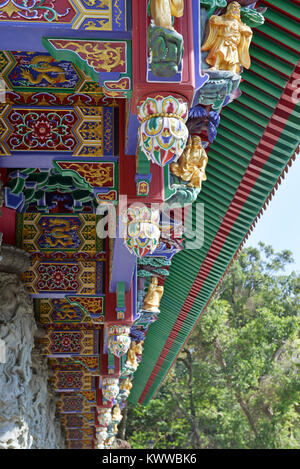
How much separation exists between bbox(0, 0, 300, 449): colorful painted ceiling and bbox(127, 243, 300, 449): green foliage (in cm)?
1263

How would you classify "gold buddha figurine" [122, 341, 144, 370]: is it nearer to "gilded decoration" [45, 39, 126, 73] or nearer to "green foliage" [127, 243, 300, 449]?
"gilded decoration" [45, 39, 126, 73]

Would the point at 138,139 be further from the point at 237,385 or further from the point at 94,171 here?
the point at 237,385

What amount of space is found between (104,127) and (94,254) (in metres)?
2.57

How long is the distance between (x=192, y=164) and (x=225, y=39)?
3.44 feet

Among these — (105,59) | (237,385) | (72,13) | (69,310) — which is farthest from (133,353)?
(237,385)

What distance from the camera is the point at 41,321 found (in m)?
8.74

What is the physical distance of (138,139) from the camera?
146 inches

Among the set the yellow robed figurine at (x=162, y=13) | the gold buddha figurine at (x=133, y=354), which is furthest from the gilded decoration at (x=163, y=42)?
the gold buddha figurine at (x=133, y=354)

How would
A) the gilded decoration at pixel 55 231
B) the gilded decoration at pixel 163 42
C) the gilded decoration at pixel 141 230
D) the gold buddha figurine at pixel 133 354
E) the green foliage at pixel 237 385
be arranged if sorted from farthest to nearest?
the green foliage at pixel 237 385
the gold buddha figurine at pixel 133 354
the gilded decoration at pixel 55 231
the gilded decoration at pixel 141 230
the gilded decoration at pixel 163 42

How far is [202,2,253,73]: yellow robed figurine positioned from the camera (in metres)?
2.97

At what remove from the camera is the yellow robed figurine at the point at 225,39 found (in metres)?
2.97

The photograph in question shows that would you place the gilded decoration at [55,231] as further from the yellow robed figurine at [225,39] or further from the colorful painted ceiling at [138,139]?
the yellow robed figurine at [225,39]

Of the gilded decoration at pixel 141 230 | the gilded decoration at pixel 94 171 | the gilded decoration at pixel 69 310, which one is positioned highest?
the gilded decoration at pixel 94 171
